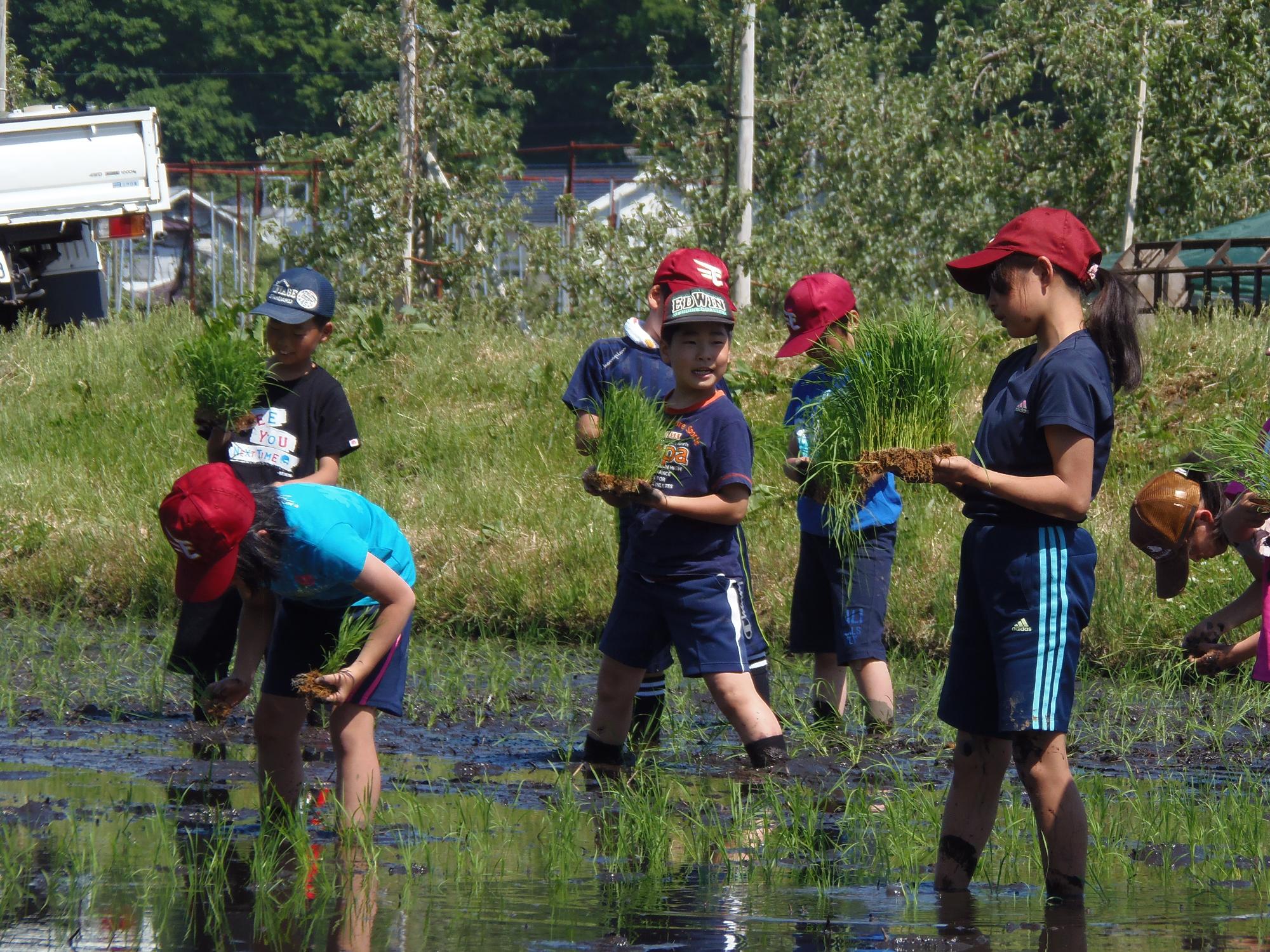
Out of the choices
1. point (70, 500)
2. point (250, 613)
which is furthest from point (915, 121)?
point (250, 613)

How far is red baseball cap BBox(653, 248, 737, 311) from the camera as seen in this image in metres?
5.71

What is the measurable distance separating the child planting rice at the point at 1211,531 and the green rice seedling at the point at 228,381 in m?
3.30

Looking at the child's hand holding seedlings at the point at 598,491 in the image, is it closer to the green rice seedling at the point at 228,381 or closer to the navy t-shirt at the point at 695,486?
the navy t-shirt at the point at 695,486

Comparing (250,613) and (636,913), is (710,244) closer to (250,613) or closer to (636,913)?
(250,613)

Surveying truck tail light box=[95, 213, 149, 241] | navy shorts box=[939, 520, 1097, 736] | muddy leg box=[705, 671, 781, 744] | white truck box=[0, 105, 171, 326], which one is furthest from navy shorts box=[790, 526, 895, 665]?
truck tail light box=[95, 213, 149, 241]

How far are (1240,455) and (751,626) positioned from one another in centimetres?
179

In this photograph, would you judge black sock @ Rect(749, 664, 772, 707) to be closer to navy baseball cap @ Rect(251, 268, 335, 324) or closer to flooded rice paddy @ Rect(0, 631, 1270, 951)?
flooded rice paddy @ Rect(0, 631, 1270, 951)

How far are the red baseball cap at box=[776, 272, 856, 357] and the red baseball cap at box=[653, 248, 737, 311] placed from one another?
28cm

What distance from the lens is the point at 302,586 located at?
14.7ft

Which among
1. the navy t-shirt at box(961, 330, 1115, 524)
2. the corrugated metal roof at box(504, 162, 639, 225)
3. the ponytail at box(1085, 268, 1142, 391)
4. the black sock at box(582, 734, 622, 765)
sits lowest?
the corrugated metal roof at box(504, 162, 639, 225)

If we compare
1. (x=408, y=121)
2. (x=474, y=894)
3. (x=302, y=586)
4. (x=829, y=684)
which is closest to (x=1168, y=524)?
(x=829, y=684)

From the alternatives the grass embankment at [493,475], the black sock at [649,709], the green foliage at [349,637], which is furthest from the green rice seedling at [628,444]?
the grass embankment at [493,475]

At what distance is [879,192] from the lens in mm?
22922

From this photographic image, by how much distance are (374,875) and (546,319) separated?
12.4 metres
